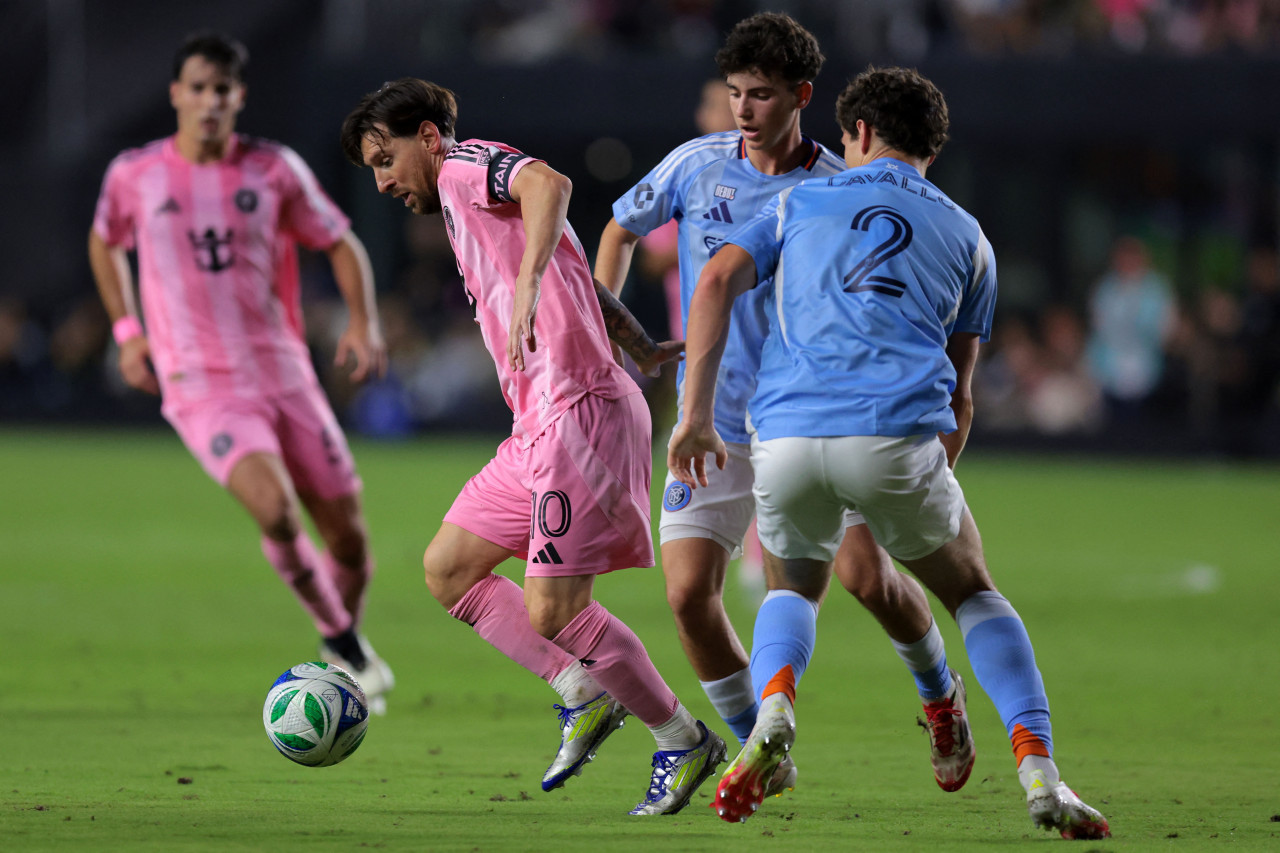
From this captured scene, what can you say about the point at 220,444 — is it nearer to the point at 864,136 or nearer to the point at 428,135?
the point at 428,135

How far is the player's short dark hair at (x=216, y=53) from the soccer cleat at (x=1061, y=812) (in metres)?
4.51

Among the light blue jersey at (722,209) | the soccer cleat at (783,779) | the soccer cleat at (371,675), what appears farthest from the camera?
the soccer cleat at (371,675)

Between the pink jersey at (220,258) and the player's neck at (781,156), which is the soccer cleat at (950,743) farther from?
the pink jersey at (220,258)

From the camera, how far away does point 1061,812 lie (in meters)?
4.19

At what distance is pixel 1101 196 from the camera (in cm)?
2170

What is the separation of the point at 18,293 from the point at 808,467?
20.5m

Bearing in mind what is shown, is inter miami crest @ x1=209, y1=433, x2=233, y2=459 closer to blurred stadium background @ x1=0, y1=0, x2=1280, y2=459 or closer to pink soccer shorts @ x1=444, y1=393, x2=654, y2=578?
pink soccer shorts @ x1=444, y1=393, x2=654, y2=578

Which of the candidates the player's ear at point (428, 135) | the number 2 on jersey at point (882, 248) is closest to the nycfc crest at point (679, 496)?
the number 2 on jersey at point (882, 248)

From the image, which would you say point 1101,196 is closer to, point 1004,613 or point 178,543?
point 178,543

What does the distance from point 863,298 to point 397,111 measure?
146 cm

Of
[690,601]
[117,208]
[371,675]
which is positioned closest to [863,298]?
[690,601]

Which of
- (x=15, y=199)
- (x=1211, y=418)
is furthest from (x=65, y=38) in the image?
(x=1211, y=418)

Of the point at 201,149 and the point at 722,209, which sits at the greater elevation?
the point at 722,209

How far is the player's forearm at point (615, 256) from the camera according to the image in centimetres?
546
